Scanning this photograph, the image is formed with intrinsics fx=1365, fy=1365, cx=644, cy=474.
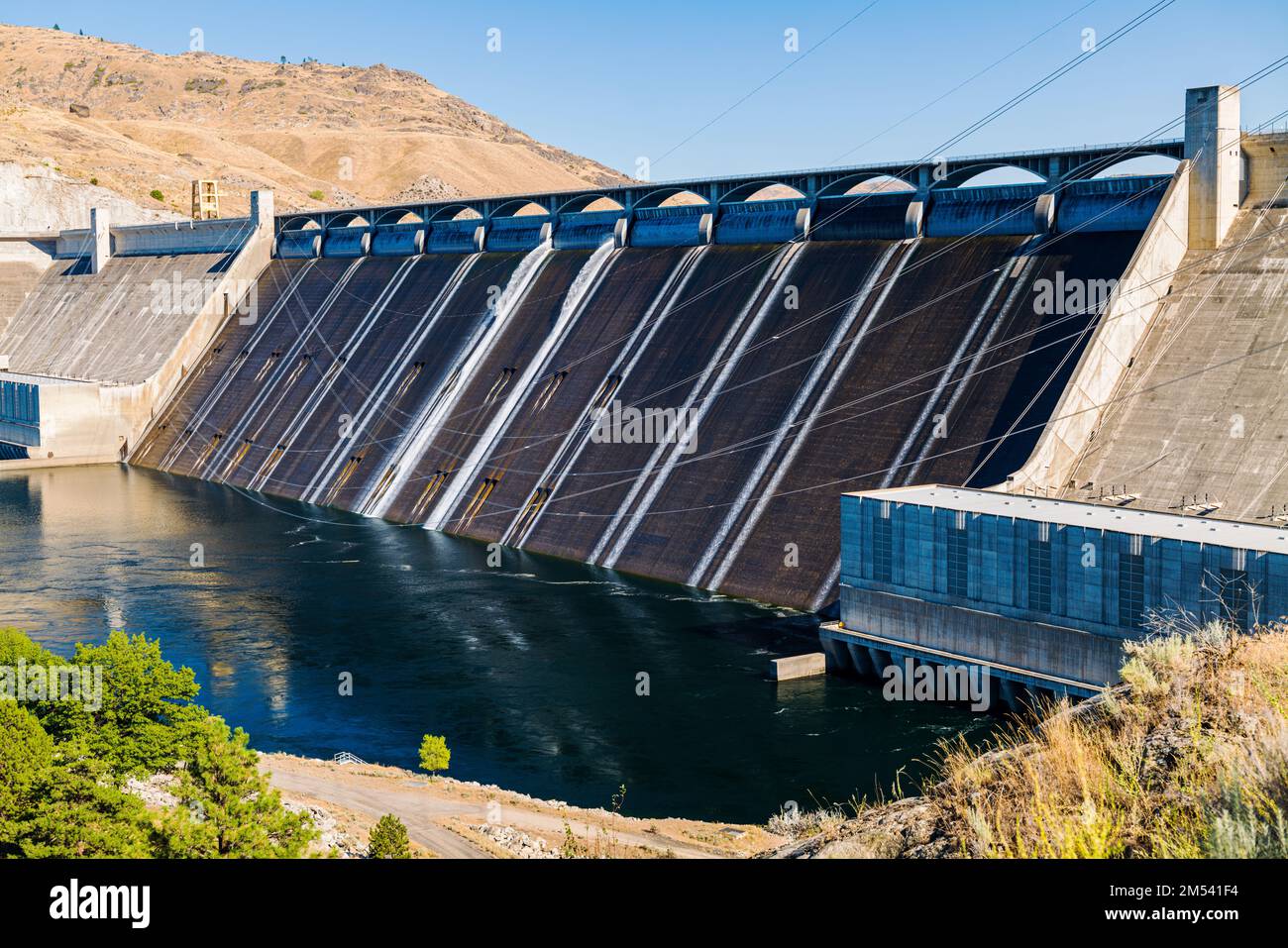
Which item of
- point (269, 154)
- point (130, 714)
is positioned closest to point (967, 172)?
point (130, 714)

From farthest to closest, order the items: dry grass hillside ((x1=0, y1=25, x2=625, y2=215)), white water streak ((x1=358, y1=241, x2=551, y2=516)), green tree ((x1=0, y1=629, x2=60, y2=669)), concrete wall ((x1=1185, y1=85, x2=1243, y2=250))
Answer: dry grass hillside ((x1=0, y1=25, x2=625, y2=215))
white water streak ((x1=358, y1=241, x2=551, y2=516))
concrete wall ((x1=1185, y1=85, x2=1243, y2=250))
green tree ((x1=0, y1=629, x2=60, y2=669))

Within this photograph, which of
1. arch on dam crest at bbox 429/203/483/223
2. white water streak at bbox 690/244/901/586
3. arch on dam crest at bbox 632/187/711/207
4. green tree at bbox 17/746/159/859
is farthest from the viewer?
arch on dam crest at bbox 429/203/483/223

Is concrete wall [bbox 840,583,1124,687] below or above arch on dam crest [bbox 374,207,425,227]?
below

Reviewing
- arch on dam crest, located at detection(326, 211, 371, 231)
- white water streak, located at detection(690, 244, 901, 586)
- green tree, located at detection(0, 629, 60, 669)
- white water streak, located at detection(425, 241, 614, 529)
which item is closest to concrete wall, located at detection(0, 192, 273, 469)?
arch on dam crest, located at detection(326, 211, 371, 231)

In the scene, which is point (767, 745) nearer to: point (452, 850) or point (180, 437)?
point (452, 850)

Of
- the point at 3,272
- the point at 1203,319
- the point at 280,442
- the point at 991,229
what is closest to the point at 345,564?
the point at 280,442

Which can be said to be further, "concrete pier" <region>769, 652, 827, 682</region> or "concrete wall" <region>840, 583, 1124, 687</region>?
"concrete pier" <region>769, 652, 827, 682</region>

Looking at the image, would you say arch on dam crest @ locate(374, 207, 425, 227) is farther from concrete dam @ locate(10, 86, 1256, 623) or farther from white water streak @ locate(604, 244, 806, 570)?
white water streak @ locate(604, 244, 806, 570)
